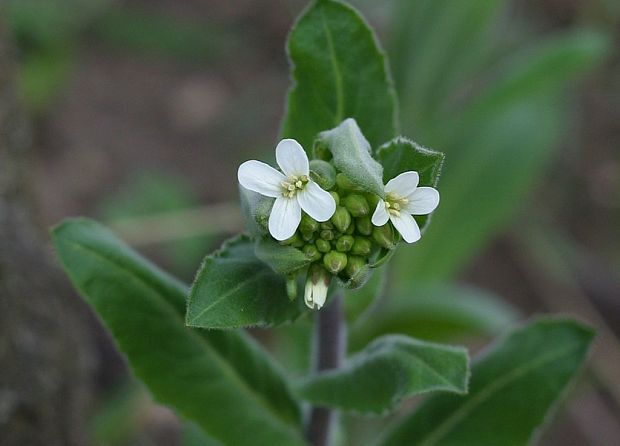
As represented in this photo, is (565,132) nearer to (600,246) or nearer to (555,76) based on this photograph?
(600,246)

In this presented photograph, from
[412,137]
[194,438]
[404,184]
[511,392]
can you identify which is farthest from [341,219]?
[412,137]

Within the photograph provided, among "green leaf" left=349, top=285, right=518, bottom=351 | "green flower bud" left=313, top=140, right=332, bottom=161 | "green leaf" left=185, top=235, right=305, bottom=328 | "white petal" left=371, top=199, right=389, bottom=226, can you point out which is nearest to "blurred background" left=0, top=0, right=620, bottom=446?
"green leaf" left=349, top=285, right=518, bottom=351

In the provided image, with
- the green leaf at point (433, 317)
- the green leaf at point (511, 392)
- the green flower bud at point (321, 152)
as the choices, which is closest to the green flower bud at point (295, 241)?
the green flower bud at point (321, 152)

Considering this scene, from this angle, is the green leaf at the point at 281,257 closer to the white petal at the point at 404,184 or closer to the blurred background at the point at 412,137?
the white petal at the point at 404,184

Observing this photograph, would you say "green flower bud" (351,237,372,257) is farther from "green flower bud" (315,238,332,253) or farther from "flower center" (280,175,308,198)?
"flower center" (280,175,308,198)

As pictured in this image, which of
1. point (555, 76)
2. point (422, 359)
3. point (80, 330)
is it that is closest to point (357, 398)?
point (422, 359)

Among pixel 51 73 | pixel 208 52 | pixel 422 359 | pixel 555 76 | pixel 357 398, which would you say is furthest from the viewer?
pixel 208 52
